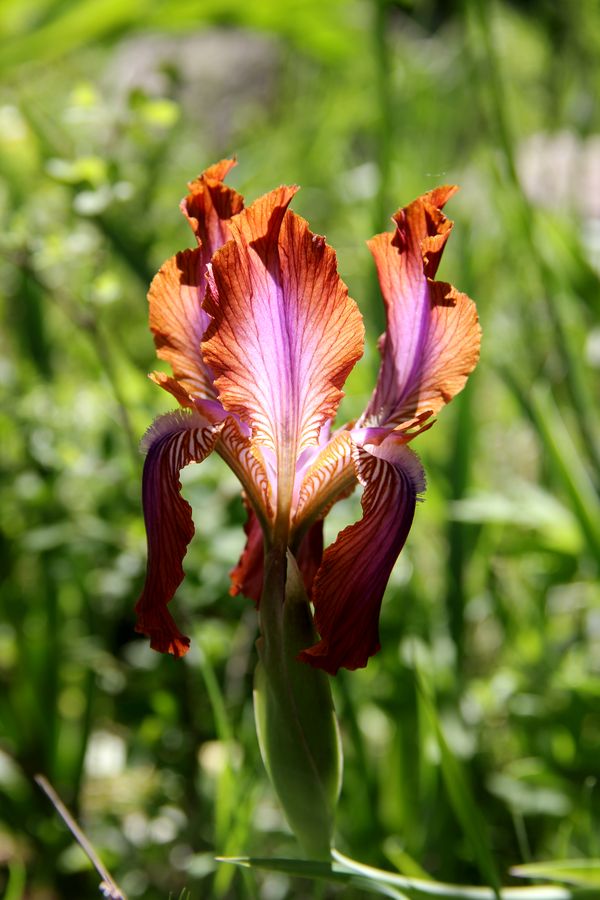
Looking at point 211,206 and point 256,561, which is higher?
point 211,206

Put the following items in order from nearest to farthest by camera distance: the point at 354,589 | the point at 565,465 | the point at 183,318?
the point at 354,589 < the point at 183,318 < the point at 565,465

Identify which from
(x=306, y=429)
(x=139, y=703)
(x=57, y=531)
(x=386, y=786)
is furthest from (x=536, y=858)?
(x=306, y=429)

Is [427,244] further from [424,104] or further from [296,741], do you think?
[424,104]

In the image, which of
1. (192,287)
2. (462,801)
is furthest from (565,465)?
(192,287)

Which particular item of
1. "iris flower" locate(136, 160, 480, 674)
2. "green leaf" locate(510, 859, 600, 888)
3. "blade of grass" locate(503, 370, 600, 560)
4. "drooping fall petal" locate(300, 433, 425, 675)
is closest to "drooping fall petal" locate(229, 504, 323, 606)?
"iris flower" locate(136, 160, 480, 674)

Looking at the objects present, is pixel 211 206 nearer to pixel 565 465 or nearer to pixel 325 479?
pixel 325 479

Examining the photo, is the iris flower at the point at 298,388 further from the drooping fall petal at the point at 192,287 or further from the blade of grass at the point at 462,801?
the blade of grass at the point at 462,801

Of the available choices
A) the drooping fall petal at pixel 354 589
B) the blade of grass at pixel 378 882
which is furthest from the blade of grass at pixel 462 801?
the drooping fall petal at pixel 354 589
